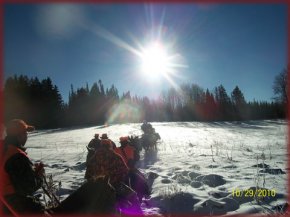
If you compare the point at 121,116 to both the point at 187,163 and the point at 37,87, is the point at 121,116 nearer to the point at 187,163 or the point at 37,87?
the point at 37,87

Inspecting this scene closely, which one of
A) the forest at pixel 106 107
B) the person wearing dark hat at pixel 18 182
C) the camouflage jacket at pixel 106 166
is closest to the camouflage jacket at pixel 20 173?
the person wearing dark hat at pixel 18 182

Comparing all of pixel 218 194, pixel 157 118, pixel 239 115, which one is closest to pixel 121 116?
pixel 157 118

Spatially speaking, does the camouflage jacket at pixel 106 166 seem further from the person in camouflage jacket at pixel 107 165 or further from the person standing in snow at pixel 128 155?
the person standing in snow at pixel 128 155

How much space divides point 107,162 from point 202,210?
215 cm

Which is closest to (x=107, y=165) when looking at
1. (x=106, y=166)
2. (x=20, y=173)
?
(x=106, y=166)

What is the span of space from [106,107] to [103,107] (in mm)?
952

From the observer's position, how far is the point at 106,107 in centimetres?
6338

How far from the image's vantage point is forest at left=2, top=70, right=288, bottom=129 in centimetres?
5072

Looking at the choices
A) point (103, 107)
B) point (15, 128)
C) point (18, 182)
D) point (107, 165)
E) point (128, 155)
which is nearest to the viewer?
point (18, 182)

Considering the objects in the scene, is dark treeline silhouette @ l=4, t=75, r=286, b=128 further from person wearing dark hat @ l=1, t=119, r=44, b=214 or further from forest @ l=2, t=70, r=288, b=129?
person wearing dark hat @ l=1, t=119, r=44, b=214

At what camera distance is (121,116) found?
6378cm

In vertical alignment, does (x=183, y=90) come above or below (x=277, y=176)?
above

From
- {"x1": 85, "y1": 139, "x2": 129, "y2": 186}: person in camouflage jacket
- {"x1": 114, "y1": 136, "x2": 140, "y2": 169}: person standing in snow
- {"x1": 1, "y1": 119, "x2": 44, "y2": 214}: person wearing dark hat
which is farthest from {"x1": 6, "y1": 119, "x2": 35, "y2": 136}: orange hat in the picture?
{"x1": 114, "y1": 136, "x2": 140, "y2": 169}: person standing in snow

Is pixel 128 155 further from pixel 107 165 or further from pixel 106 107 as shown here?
pixel 106 107
